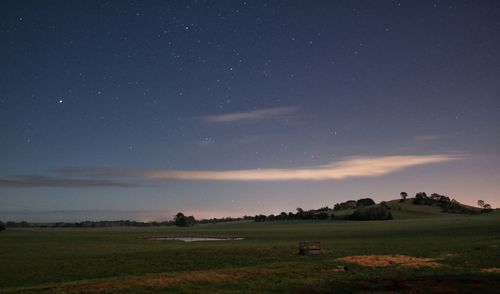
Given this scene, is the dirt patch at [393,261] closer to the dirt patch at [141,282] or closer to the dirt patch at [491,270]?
the dirt patch at [491,270]

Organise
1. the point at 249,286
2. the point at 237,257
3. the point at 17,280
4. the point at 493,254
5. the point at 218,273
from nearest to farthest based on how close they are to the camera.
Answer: the point at 249,286 → the point at 218,273 → the point at 17,280 → the point at 493,254 → the point at 237,257

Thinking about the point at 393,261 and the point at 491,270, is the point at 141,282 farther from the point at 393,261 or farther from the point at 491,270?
the point at 491,270

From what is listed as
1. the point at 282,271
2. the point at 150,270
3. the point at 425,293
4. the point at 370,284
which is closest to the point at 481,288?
the point at 425,293

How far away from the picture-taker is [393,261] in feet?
157

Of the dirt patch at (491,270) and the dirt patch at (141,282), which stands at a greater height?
the dirt patch at (141,282)

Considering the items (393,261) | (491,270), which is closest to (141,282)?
(393,261)

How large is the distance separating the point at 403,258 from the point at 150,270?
26.8 metres

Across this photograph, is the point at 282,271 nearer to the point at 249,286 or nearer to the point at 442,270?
the point at 249,286

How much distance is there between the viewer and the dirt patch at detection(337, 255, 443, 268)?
1783 inches

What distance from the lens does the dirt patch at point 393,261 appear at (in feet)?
149

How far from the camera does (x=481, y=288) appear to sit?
106 feet

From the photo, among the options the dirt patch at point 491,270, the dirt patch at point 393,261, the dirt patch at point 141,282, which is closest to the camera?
the dirt patch at point 141,282

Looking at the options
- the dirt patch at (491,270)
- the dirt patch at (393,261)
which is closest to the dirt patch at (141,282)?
the dirt patch at (393,261)

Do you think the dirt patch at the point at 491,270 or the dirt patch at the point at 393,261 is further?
the dirt patch at the point at 393,261
